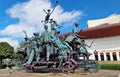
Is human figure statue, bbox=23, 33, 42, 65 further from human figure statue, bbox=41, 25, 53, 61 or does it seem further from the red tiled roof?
the red tiled roof

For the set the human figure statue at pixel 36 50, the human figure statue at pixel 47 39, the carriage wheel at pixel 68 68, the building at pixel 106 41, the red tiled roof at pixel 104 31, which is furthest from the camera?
the building at pixel 106 41

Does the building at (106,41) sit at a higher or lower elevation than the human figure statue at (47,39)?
higher

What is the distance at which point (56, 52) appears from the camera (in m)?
19.5

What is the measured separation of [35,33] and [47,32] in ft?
4.81

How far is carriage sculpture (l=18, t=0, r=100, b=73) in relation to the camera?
18.1 metres

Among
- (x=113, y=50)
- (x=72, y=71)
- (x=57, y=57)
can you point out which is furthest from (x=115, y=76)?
(x=113, y=50)

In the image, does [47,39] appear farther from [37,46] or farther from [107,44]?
[107,44]

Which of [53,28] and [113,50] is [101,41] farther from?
[53,28]

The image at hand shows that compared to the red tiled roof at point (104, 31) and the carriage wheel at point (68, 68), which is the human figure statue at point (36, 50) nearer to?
the carriage wheel at point (68, 68)

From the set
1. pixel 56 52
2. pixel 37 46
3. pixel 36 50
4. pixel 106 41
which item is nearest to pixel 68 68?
pixel 56 52

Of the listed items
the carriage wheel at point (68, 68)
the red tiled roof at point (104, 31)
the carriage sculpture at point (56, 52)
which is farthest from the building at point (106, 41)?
the carriage wheel at point (68, 68)

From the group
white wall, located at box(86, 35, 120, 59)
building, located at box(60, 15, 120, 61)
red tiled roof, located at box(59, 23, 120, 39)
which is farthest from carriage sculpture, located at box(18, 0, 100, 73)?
white wall, located at box(86, 35, 120, 59)

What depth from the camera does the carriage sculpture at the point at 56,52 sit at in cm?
1809

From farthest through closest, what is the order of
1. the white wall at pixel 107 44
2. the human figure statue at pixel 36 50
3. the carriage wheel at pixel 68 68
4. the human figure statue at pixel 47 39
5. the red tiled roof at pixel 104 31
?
1. the white wall at pixel 107 44
2. the red tiled roof at pixel 104 31
3. the human figure statue at pixel 36 50
4. the human figure statue at pixel 47 39
5. the carriage wheel at pixel 68 68
